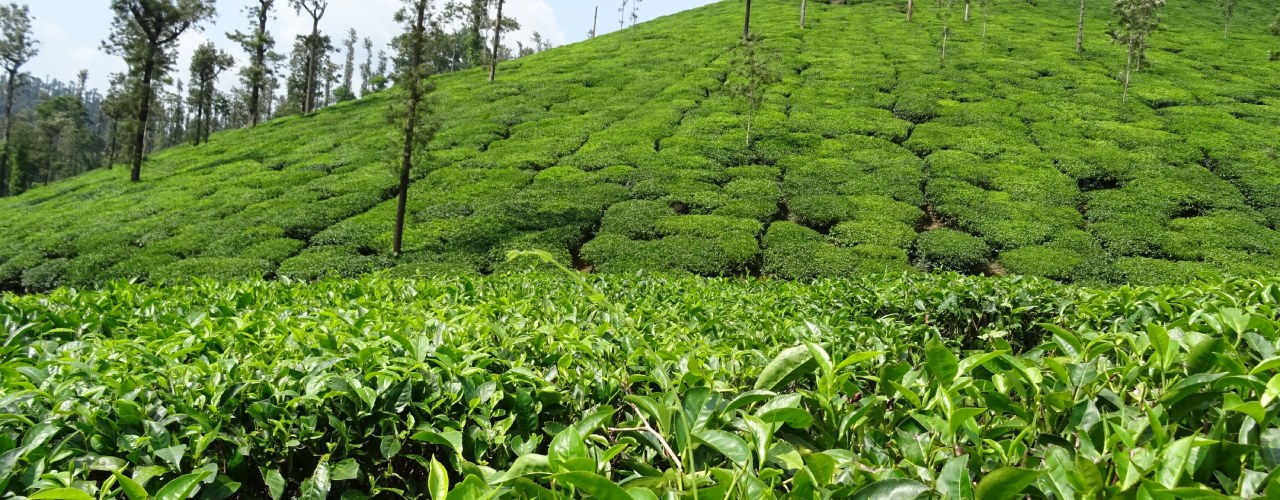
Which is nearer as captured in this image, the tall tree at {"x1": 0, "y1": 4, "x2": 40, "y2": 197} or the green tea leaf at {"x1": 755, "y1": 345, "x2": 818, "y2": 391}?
the green tea leaf at {"x1": 755, "y1": 345, "x2": 818, "y2": 391}

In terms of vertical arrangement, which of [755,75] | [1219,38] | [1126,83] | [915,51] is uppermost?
[1219,38]

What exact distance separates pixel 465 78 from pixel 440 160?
19.3 metres

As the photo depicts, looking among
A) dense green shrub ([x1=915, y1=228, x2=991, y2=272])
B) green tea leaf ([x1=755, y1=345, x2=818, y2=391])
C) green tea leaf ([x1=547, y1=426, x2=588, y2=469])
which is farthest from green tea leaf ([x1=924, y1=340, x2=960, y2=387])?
dense green shrub ([x1=915, y1=228, x2=991, y2=272])

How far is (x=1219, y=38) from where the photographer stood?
4391 cm

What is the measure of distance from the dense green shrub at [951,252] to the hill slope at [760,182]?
0.07 metres

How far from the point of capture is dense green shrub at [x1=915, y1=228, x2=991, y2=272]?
17.3 m

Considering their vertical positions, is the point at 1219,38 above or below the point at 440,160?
above

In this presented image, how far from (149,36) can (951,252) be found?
37.4 meters

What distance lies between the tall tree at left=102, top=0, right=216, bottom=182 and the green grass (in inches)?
1374

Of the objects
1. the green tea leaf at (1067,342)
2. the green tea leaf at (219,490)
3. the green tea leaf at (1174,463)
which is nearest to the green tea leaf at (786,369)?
the green tea leaf at (1174,463)

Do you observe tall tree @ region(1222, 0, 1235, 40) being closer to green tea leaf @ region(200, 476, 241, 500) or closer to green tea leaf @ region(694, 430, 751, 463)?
green tea leaf @ region(694, 430, 751, 463)

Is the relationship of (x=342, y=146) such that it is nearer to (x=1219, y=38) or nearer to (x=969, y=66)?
(x=969, y=66)

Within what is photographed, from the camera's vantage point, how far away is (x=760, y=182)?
2236cm

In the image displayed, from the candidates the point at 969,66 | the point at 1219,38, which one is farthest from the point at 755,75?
the point at 1219,38
